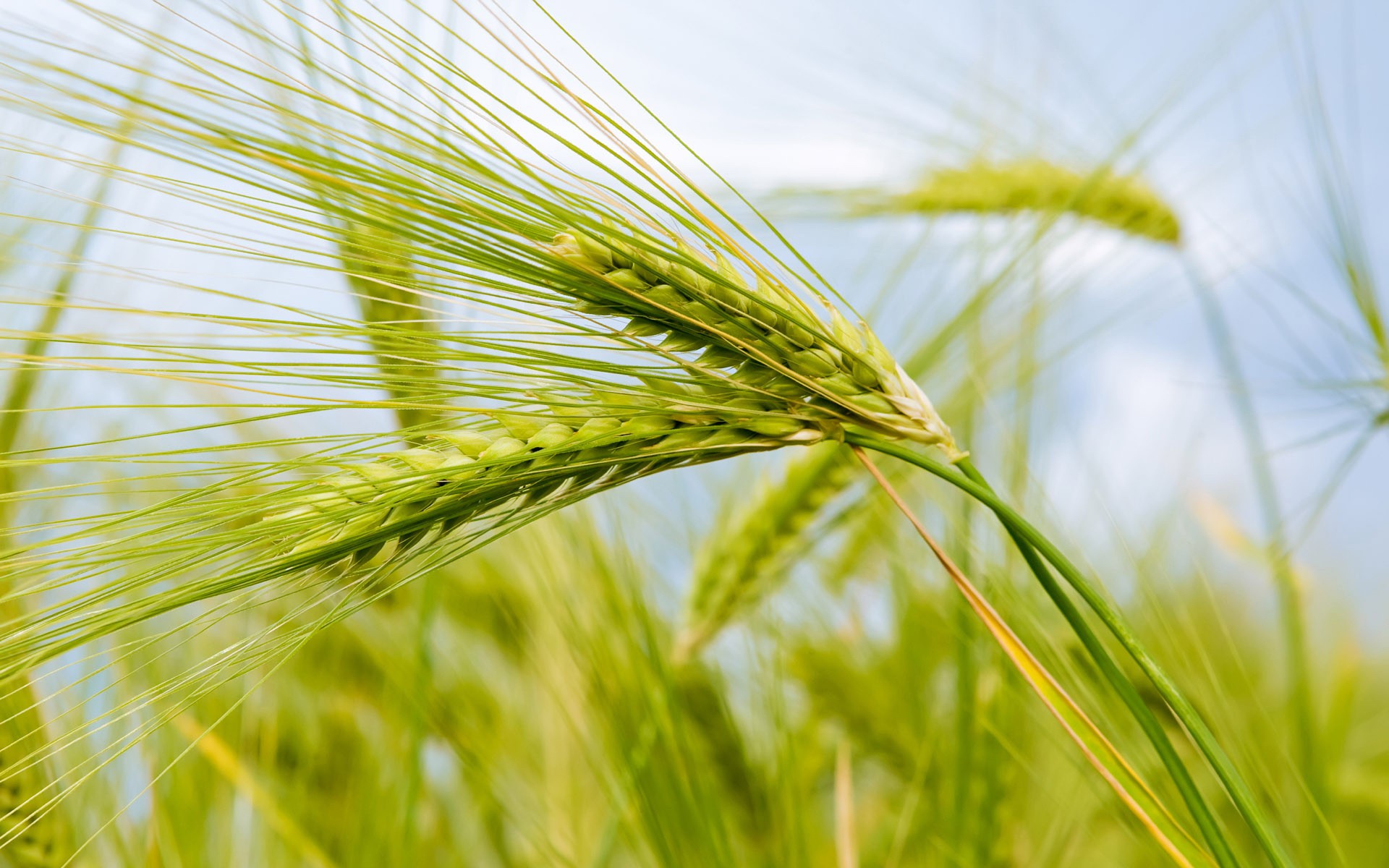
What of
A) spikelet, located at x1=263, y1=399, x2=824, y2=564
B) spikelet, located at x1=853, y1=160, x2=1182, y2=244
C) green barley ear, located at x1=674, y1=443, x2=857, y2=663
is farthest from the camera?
spikelet, located at x1=853, y1=160, x2=1182, y2=244

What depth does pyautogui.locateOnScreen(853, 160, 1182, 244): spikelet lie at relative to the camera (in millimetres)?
1229

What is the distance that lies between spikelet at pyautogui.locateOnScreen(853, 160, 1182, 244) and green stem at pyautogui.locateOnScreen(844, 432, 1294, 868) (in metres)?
0.77

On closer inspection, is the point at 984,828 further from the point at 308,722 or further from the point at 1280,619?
the point at 308,722

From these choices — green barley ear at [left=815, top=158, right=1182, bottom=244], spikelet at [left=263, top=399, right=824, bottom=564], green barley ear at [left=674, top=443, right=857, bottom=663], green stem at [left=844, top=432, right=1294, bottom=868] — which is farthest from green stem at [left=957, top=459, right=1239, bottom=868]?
green barley ear at [left=815, top=158, right=1182, bottom=244]

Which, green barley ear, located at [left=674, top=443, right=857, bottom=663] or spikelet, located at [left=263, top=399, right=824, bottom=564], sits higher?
spikelet, located at [left=263, top=399, right=824, bottom=564]

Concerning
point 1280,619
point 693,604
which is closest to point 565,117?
point 693,604

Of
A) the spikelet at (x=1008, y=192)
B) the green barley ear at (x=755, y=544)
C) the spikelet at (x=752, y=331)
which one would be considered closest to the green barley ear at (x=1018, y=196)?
the spikelet at (x=1008, y=192)

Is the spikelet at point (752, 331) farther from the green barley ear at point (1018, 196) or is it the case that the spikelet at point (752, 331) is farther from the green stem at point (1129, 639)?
the green barley ear at point (1018, 196)

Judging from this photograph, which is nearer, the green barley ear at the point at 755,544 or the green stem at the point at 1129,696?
the green stem at the point at 1129,696

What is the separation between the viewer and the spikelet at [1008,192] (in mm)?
1229

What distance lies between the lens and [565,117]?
475 millimetres

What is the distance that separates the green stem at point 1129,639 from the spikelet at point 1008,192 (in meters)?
0.77

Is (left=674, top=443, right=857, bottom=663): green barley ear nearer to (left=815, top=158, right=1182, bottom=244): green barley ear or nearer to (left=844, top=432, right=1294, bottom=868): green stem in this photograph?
(left=844, top=432, right=1294, bottom=868): green stem

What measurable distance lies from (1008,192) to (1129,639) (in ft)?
2.93
